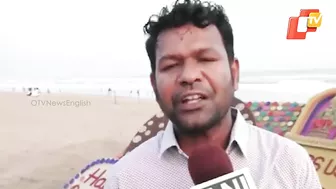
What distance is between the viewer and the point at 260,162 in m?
0.81

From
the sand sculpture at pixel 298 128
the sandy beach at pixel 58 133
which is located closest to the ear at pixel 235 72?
the sand sculpture at pixel 298 128

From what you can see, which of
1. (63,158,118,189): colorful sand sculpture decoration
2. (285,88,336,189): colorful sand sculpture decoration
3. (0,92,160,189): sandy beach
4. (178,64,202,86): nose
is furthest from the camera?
(0,92,160,189): sandy beach

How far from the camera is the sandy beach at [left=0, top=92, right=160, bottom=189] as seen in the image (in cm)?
399

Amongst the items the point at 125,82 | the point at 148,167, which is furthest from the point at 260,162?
the point at 125,82

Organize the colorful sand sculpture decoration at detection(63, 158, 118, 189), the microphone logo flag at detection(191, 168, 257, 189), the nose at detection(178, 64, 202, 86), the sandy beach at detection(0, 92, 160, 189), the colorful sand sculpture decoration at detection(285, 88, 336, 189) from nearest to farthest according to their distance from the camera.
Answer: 1. the microphone logo flag at detection(191, 168, 257, 189)
2. the nose at detection(178, 64, 202, 86)
3. the colorful sand sculpture decoration at detection(285, 88, 336, 189)
4. the colorful sand sculpture decoration at detection(63, 158, 118, 189)
5. the sandy beach at detection(0, 92, 160, 189)

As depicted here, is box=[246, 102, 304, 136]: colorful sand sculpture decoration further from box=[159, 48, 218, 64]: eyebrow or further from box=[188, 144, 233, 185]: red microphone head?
box=[188, 144, 233, 185]: red microphone head

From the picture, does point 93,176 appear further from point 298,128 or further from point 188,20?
point 188,20

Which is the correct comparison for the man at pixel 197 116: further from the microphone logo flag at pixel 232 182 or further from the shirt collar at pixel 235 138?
the microphone logo flag at pixel 232 182

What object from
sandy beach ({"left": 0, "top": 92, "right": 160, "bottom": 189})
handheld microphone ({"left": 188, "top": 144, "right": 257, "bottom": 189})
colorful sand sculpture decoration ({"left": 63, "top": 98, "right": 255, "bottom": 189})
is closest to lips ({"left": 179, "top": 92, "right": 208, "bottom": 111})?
handheld microphone ({"left": 188, "top": 144, "right": 257, "bottom": 189})

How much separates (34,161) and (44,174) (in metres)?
0.61

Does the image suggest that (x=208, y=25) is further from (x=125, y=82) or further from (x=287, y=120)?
(x=125, y=82)

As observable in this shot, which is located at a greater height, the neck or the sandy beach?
the neck

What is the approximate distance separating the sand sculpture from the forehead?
0.91 metres

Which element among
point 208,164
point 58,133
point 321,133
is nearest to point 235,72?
point 208,164
